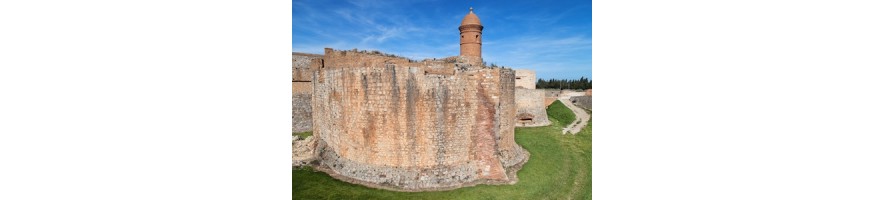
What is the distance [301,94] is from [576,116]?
15194 mm

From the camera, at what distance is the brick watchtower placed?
13.4 m

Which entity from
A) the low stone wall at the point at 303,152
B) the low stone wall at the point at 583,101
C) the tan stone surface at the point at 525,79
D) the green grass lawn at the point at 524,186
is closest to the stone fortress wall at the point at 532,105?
the low stone wall at the point at 583,101

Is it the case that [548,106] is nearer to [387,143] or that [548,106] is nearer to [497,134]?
[497,134]

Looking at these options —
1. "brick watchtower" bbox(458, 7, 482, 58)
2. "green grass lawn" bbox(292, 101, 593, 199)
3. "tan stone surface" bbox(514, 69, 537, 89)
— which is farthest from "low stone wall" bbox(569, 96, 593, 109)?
"green grass lawn" bbox(292, 101, 593, 199)

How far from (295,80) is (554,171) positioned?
43.6 feet

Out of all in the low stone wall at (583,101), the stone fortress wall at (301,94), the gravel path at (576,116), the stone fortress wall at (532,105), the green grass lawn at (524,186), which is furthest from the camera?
the low stone wall at (583,101)

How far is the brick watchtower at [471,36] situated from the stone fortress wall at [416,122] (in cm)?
507

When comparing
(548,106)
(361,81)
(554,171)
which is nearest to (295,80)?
(361,81)

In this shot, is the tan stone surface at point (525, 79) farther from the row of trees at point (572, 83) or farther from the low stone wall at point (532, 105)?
the low stone wall at point (532, 105)

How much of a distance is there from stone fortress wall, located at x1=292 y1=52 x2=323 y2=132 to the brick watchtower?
6681mm

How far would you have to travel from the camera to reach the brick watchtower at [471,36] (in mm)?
13367

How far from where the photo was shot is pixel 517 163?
10.2 meters

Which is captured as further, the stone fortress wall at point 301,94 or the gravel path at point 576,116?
the gravel path at point 576,116

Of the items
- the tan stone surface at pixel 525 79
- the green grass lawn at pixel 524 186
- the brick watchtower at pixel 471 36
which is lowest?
the green grass lawn at pixel 524 186
